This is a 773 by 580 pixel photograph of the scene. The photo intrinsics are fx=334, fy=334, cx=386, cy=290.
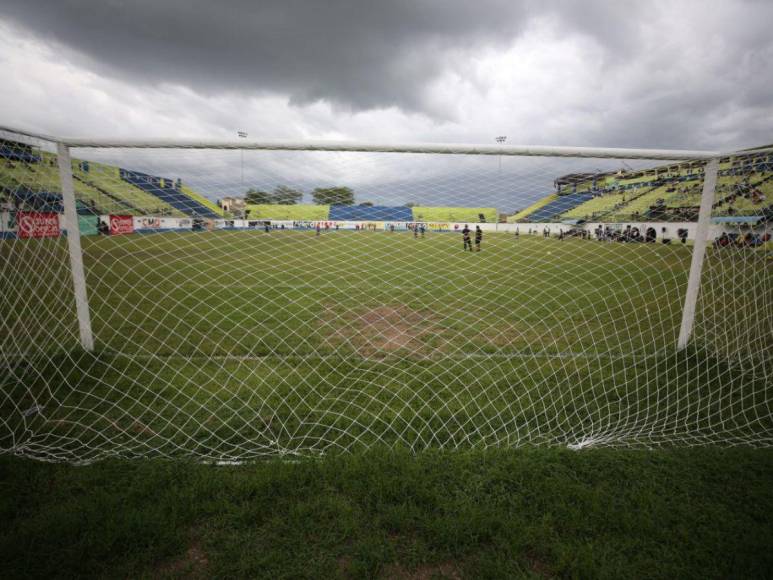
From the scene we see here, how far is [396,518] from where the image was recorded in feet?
5.14

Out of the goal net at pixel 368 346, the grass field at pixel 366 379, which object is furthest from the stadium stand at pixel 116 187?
the grass field at pixel 366 379

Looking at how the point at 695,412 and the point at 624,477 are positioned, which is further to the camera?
the point at 695,412

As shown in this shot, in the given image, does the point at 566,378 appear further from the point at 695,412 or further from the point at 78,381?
the point at 78,381

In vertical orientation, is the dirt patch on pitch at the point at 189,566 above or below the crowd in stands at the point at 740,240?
below

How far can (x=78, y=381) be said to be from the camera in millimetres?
2928

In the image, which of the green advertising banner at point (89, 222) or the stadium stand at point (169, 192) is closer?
the stadium stand at point (169, 192)

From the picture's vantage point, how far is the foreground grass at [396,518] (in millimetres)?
1385

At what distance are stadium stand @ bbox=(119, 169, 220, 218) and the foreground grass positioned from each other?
2795mm

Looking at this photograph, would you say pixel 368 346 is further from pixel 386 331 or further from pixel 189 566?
pixel 189 566

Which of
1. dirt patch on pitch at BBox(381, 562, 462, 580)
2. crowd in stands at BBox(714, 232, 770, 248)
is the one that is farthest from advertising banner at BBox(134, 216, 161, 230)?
crowd in stands at BBox(714, 232, 770, 248)

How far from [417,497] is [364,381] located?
1431mm

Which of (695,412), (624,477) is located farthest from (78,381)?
(695,412)

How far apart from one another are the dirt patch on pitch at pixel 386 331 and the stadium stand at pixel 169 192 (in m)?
2.14

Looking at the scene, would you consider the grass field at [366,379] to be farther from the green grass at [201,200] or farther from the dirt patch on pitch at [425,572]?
the green grass at [201,200]
